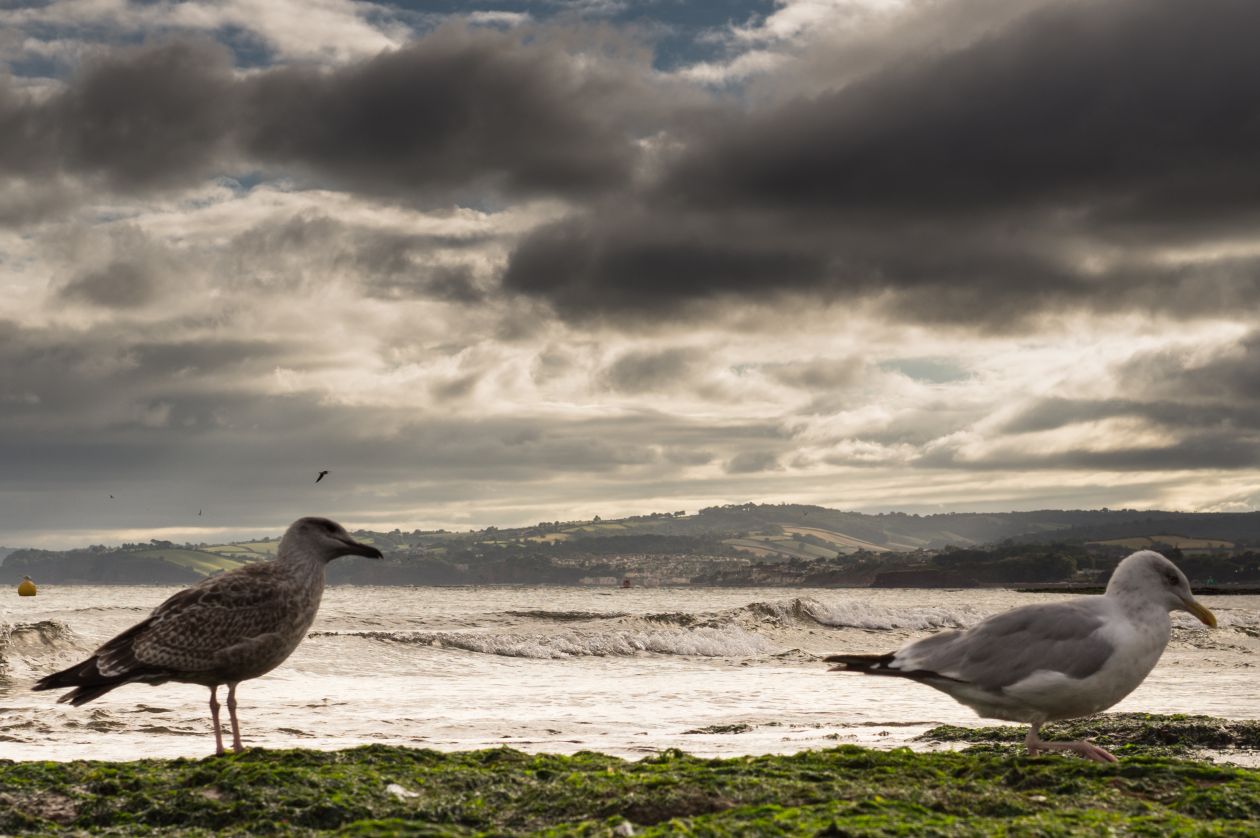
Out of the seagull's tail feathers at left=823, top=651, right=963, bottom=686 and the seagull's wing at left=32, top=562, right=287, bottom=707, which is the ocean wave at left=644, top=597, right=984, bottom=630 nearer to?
the seagull's tail feathers at left=823, top=651, right=963, bottom=686

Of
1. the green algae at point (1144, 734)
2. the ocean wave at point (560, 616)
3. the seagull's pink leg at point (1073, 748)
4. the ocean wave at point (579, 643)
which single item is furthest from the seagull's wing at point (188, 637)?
the ocean wave at point (560, 616)

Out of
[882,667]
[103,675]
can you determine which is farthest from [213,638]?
[882,667]

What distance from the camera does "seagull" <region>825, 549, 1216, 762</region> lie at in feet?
29.2

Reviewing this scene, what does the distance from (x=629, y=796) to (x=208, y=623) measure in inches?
167

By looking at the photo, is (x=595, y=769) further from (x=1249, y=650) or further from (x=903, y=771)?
(x=1249, y=650)

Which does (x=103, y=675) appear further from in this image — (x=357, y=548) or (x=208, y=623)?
(x=357, y=548)

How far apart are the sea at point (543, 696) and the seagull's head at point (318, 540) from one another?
135 inches

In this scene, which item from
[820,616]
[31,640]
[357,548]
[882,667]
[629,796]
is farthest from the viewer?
[820,616]

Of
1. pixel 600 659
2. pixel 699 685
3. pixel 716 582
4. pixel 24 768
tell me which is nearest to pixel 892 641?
pixel 600 659

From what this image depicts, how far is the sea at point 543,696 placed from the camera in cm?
1358

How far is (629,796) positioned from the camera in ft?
24.5

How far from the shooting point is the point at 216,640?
965 cm

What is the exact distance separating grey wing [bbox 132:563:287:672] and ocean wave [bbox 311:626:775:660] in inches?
869

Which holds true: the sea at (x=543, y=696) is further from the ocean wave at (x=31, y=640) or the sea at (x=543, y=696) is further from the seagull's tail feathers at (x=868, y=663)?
the seagull's tail feathers at (x=868, y=663)
